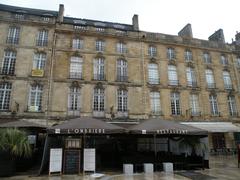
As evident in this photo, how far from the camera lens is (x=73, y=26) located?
57.5 ft

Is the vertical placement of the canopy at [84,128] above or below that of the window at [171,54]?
below

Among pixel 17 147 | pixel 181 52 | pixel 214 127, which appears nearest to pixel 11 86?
pixel 17 147

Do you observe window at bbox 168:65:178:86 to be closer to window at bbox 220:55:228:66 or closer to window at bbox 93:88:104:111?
window at bbox 220:55:228:66

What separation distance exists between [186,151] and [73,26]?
44.3 ft

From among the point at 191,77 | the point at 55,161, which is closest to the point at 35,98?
the point at 55,161

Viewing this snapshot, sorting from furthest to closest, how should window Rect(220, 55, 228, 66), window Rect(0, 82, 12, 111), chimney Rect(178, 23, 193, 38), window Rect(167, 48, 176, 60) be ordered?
1. chimney Rect(178, 23, 193, 38)
2. window Rect(220, 55, 228, 66)
3. window Rect(167, 48, 176, 60)
4. window Rect(0, 82, 12, 111)

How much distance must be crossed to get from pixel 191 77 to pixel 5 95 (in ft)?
52.8

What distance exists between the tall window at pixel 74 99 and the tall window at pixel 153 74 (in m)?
6.42

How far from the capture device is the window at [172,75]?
18452mm

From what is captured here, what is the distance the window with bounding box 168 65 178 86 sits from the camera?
60.5 ft

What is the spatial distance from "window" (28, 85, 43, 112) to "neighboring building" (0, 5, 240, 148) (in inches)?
2.7

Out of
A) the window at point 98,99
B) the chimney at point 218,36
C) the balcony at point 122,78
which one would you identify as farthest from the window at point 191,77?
the window at point 98,99

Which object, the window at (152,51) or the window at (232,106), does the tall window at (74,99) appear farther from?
the window at (232,106)

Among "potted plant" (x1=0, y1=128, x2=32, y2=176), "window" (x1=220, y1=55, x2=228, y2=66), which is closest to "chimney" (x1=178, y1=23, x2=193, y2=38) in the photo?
"window" (x1=220, y1=55, x2=228, y2=66)
